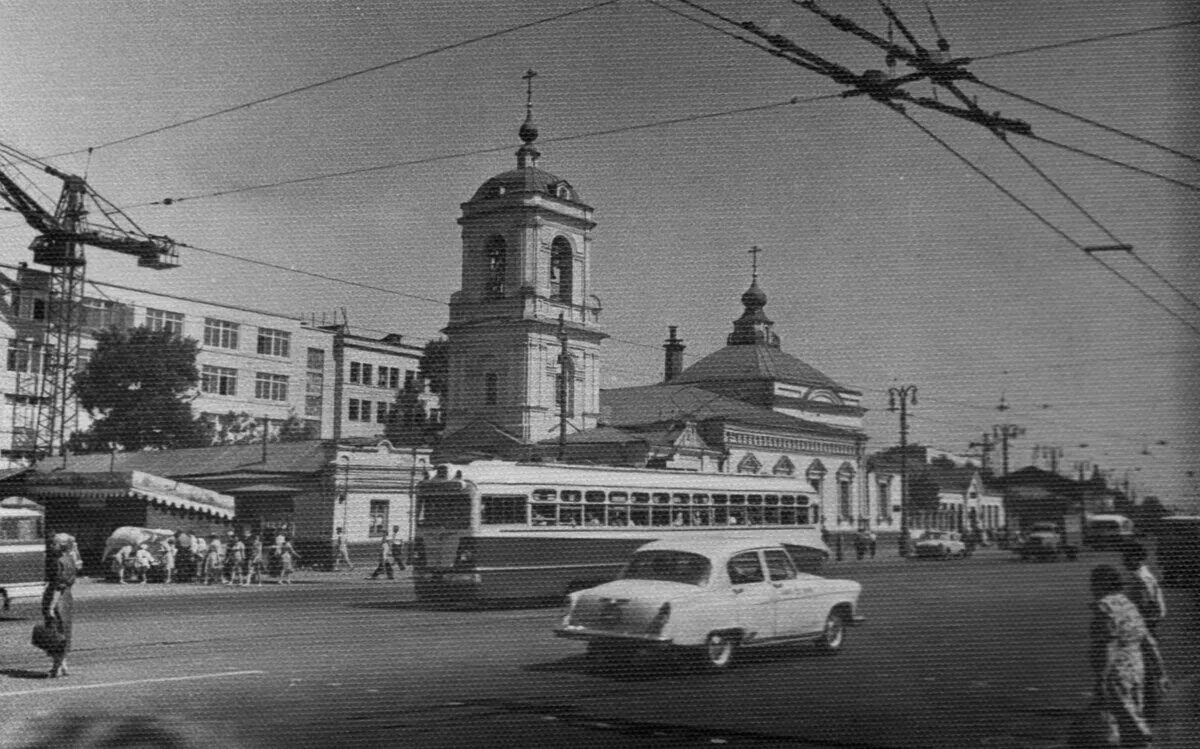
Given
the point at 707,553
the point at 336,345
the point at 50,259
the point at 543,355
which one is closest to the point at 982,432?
the point at 707,553

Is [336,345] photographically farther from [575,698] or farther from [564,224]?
[575,698]

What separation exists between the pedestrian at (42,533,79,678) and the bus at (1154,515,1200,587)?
9519 mm

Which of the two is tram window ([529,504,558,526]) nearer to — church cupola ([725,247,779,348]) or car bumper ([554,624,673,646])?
church cupola ([725,247,779,348])

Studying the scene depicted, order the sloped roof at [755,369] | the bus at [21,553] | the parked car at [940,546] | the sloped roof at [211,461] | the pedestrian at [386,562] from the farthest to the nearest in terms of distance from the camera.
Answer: the sloped roof at [211,461]
the pedestrian at [386,562]
the bus at [21,553]
the sloped roof at [755,369]
the parked car at [940,546]

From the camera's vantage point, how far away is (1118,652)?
635cm

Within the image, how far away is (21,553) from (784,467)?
12.0m

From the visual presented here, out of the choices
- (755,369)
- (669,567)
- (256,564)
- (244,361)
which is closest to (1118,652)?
(669,567)

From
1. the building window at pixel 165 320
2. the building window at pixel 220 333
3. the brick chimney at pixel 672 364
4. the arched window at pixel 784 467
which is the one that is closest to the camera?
the arched window at pixel 784 467

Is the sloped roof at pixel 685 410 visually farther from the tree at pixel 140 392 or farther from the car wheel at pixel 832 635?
the tree at pixel 140 392

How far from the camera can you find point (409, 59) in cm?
1245

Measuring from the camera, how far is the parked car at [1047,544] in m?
9.07

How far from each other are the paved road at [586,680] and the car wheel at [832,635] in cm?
21

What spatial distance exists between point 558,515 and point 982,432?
6.51 metres

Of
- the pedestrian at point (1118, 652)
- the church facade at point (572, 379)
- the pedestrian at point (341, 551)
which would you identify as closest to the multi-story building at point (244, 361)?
the church facade at point (572, 379)
